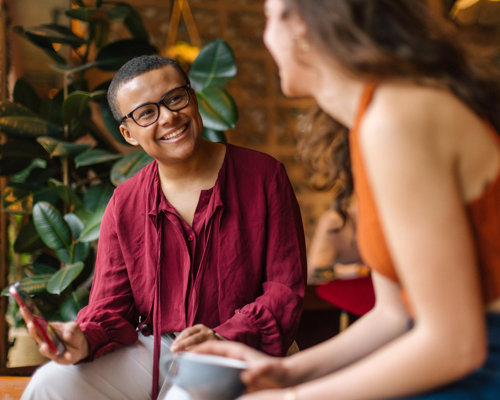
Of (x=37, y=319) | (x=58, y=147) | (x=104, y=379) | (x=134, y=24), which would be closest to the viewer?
(x=37, y=319)

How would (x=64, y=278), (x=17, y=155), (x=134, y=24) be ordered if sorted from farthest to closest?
1. (x=134, y=24)
2. (x=17, y=155)
3. (x=64, y=278)

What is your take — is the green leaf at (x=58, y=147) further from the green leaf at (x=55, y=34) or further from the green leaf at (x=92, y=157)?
the green leaf at (x=55, y=34)

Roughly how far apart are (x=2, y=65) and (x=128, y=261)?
1.57 metres

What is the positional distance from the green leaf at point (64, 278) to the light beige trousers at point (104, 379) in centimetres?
71

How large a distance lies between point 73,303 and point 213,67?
1.16 meters

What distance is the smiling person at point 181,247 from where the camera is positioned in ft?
4.97

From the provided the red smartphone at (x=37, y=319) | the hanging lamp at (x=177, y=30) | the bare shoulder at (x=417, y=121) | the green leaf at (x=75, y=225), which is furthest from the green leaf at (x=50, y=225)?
the hanging lamp at (x=177, y=30)

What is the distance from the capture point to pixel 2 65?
8.77 ft

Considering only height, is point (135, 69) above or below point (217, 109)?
above

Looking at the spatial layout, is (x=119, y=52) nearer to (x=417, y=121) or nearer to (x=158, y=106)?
(x=158, y=106)

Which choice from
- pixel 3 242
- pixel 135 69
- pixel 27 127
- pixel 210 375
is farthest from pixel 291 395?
pixel 3 242

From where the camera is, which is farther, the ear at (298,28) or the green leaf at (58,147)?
the green leaf at (58,147)

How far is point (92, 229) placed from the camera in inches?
86.5

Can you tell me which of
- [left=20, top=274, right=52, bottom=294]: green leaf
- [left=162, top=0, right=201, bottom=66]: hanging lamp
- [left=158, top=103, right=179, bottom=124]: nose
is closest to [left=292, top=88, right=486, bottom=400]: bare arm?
[left=158, top=103, right=179, bottom=124]: nose
